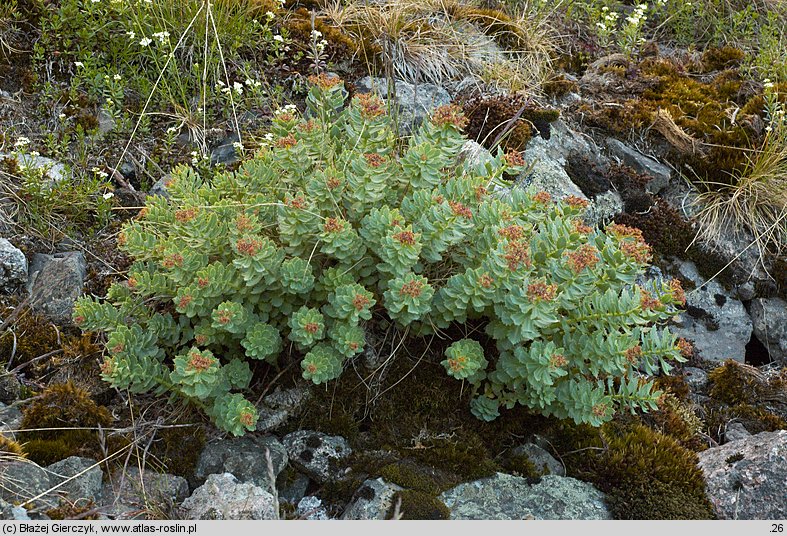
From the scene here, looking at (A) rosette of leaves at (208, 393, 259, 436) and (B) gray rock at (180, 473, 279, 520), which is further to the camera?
(A) rosette of leaves at (208, 393, 259, 436)

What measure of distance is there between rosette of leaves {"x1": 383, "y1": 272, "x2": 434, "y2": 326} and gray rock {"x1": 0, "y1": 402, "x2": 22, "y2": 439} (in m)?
1.78

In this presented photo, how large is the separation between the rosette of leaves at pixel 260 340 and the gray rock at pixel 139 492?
632 millimetres

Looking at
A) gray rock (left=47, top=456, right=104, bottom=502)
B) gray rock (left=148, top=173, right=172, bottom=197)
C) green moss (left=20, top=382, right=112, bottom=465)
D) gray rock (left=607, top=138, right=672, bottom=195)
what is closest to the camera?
gray rock (left=47, top=456, right=104, bottom=502)

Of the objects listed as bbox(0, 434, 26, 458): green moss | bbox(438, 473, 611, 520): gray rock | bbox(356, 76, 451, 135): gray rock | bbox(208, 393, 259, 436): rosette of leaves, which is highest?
bbox(356, 76, 451, 135): gray rock

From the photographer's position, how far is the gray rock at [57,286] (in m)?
4.25

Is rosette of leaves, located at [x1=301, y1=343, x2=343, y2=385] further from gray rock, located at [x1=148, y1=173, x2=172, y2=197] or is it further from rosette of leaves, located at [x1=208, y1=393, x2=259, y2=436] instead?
gray rock, located at [x1=148, y1=173, x2=172, y2=197]

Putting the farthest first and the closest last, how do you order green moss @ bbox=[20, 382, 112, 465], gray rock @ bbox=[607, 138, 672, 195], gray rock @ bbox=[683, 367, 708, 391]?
gray rock @ bbox=[607, 138, 672, 195]
gray rock @ bbox=[683, 367, 708, 391]
green moss @ bbox=[20, 382, 112, 465]

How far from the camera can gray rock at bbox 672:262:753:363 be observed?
17.3 ft

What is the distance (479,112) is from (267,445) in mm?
3216

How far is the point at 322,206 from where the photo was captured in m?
3.68

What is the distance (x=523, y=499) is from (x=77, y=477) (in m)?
1.88

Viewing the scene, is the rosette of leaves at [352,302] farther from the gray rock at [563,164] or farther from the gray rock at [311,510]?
the gray rock at [563,164]

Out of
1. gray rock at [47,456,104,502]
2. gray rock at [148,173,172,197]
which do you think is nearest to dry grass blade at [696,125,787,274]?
gray rock at [148,173,172,197]

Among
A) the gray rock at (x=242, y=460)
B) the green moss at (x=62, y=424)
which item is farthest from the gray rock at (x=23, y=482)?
the gray rock at (x=242, y=460)
